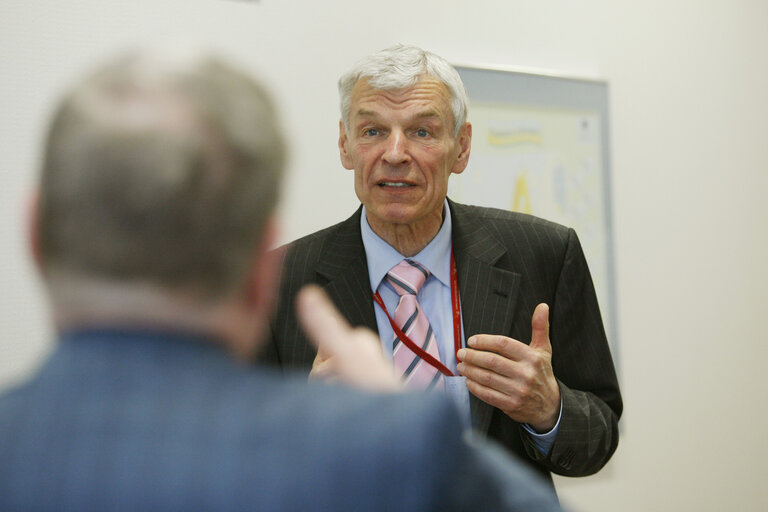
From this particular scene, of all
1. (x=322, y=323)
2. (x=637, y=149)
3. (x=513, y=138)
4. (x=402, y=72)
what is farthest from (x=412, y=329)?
(x=637, y=149)

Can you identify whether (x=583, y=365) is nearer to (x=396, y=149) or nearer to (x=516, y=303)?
(x=516, y=303)

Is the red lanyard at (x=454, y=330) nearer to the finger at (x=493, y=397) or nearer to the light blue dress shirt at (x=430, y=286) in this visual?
the light blue dress shirt at (x=430, y=286)

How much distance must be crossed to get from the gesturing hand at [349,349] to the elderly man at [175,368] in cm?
6

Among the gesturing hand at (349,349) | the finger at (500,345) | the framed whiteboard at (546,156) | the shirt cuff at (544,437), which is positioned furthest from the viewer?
the framed whiteboard at (546,156)

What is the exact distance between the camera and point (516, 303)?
1.80m

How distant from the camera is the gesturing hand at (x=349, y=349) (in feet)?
1.99

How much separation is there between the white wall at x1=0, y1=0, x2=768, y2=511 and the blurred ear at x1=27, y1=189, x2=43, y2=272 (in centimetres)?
157

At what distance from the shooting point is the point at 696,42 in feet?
10.1

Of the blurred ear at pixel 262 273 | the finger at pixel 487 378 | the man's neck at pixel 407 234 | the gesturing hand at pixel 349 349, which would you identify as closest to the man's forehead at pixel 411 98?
the man's neck at pixel 407 234

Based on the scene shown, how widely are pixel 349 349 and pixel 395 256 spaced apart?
3.71 feet

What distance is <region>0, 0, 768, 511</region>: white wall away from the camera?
1.96 metres

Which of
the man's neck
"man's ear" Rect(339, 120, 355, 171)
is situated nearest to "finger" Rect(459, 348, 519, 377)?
the man's neck

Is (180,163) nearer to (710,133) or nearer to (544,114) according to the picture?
(544,114)

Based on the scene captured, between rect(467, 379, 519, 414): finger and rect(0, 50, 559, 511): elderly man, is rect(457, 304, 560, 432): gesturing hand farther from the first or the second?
rect(0, 50, 559, 511): elderly man
